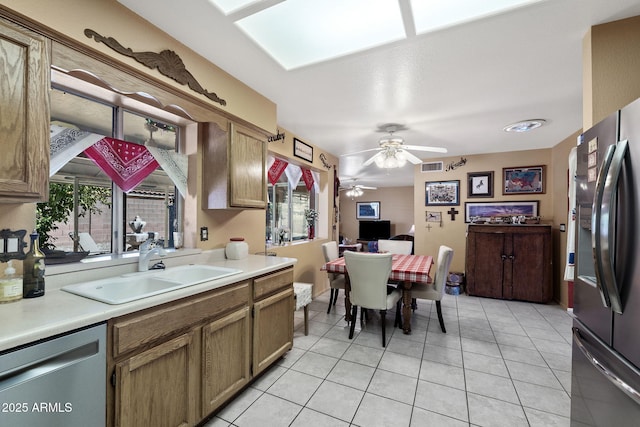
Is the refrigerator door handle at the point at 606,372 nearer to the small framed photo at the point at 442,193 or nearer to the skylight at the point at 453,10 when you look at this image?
the skylight at the point at 453,10

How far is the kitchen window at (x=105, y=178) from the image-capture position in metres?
1.64

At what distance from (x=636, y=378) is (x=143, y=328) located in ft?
6.36

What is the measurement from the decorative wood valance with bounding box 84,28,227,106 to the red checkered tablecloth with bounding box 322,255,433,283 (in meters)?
2.12

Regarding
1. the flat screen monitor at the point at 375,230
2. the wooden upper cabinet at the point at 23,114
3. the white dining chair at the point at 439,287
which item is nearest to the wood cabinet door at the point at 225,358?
the wooden upper cabinet at the point at 23,114

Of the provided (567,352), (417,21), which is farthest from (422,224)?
(417,21)

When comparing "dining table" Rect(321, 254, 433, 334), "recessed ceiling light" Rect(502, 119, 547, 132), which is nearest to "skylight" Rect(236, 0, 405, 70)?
"dining table" Rect(321, 254, 433, 334)

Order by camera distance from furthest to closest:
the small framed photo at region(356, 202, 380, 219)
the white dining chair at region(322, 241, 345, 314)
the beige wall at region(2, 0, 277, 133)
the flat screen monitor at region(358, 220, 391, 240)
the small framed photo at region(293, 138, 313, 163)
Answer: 1. the small framed photo at region(356, 202, 380, 219)
2. the flat screen monitor at region(358, 220, 391, 240)
3. the small framed photo at region(293, 138, 313, 163)
4. the white dining chair at region(322, 241, 345, 314)
5. the beige wall at region(2, 0, 277, 133)

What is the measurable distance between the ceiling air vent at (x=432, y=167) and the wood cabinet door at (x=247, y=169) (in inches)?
137

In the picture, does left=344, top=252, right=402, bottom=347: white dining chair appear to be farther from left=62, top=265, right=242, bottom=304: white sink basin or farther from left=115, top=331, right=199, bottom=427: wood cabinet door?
left=115, top=331, right=199, bottom=427: wood cabinet door

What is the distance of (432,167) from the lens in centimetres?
501

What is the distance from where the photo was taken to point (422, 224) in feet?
16.7

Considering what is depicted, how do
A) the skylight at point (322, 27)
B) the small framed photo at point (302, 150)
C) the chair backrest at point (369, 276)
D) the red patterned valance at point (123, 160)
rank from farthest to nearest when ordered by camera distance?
the small framed photo at point (302, 150) < the chair backrest at point (369, 276) < the red patterned valance at point (123, 160) < the skylight at point (322, 27)

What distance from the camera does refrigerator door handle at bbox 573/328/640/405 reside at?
0.96 meters

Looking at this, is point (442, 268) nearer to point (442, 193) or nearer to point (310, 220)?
point (310, 220)
